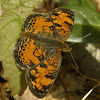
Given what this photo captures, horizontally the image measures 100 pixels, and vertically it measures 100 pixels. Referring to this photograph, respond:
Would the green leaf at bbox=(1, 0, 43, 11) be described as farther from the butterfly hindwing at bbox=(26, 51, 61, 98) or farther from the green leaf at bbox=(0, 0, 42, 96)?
the butterfly hindwing at bbox=(26, 51, 61, 98)

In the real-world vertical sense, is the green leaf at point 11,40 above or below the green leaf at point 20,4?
below

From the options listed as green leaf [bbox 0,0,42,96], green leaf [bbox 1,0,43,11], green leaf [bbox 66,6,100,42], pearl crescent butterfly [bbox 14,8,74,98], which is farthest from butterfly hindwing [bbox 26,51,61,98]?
green leaf [bbox 1,0,43,11]

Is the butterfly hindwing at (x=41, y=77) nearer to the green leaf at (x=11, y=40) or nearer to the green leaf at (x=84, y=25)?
the green leaf at (x=11, y=40)

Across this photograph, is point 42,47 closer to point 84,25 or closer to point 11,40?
point 11,40

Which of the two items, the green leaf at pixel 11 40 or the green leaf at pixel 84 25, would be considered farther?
the green leaf at pixel 84 25

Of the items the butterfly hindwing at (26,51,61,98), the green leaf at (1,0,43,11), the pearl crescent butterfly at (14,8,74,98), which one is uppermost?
the green leaf at (1,0,43,11)

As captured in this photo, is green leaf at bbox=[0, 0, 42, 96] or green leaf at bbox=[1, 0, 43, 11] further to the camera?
green leaf at bbox=[1, 0, 43, 11]

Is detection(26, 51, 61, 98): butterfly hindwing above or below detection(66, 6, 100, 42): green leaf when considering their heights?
below

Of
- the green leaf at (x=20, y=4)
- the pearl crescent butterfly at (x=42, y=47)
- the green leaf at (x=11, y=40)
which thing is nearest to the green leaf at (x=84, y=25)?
the pearl crescent butterfly at (x=42, y=47)

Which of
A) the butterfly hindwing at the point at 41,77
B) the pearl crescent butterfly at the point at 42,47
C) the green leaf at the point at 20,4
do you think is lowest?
the butterfly hindwing at the point at 41,77

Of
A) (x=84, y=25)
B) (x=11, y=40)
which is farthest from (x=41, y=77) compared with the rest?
(x=84, y=25)
